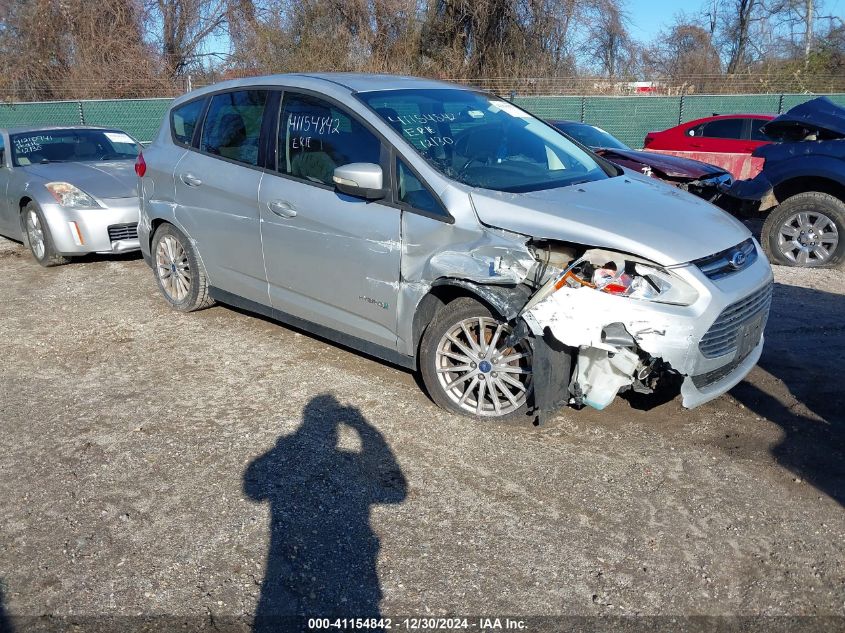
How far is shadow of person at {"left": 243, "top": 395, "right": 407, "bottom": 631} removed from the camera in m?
2.97

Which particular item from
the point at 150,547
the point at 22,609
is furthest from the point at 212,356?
the point at 22,609

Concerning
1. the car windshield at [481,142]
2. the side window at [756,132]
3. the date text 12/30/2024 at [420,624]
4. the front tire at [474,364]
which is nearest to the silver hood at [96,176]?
the car windshield at [481,142]

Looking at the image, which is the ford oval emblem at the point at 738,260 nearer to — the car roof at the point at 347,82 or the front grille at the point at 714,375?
the front grille at the point at 714,375

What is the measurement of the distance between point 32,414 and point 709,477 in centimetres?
387

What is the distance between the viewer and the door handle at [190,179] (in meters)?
5.65

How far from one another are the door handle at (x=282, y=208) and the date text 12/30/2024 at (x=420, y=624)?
108 inches

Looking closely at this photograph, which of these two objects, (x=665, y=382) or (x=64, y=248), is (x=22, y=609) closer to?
(x=665, y=382)

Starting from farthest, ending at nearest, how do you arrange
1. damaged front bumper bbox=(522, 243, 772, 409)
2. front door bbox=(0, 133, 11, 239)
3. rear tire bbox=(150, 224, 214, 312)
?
Answer: front door bbox=(0, 133, 11, 239) < rear tire bbox=(150, 224, 214, 312) < damaged front bumper bbox=(522, 243, 772, 409)

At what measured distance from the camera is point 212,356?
5.55m

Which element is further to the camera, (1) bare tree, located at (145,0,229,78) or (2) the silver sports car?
(1) bare tree, located at (145,0,229,78)

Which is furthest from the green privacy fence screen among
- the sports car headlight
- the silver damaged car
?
the silver damaged car

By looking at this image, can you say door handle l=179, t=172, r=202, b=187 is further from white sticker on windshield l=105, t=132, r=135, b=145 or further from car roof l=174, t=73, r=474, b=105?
white sticker on windshield l=105, t=132, r=135, b=145

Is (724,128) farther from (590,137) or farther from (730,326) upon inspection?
(730,326)

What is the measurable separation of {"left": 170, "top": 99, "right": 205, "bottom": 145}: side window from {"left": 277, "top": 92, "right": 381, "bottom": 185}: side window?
1141 millimetres
